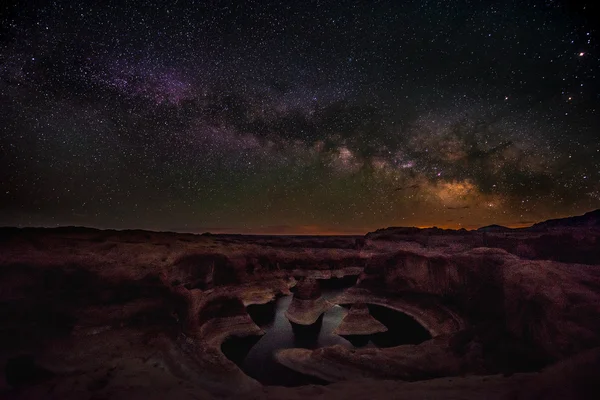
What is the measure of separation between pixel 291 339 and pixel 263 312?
9.15 m

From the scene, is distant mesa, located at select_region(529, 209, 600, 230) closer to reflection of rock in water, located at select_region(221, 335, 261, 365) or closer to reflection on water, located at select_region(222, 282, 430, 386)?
reflection on water, located at select_region(222, 282, 430, 386)

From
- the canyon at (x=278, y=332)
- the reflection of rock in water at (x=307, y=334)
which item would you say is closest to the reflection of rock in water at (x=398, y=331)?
the canyon at (x=278, y=332)

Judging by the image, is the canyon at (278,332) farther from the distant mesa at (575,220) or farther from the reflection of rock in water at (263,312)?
the distant mesa at (575,220)

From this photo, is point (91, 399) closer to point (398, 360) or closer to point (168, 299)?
point (168, 299)

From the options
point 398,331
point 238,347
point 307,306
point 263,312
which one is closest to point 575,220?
point 398,331

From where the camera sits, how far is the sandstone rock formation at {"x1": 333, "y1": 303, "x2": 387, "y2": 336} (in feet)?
A: 84.2

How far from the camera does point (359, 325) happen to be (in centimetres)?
2620

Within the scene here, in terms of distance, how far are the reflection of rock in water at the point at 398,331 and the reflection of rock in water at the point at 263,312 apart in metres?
12.7

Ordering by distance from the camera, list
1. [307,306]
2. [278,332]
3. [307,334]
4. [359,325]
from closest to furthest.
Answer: [359,325] → [307,334] → [278,332] → [307,306]

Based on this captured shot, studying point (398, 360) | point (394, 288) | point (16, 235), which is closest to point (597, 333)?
point (398, 360)

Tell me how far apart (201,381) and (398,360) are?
12496mm

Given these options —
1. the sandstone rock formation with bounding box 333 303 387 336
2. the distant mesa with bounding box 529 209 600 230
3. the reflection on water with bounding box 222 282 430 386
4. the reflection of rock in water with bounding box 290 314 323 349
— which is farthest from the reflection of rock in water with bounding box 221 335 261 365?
the distant mesa with bounding box 529 209 600 230

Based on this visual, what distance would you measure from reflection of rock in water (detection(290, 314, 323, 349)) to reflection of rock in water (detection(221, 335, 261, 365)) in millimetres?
4085

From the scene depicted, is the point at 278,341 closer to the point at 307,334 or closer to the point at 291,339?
the point at 291,339
